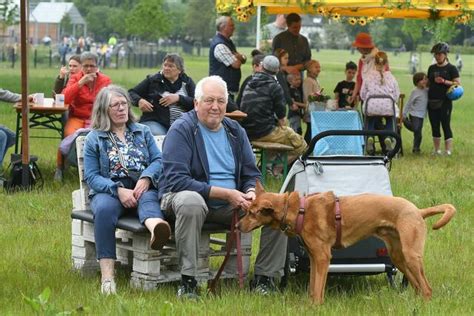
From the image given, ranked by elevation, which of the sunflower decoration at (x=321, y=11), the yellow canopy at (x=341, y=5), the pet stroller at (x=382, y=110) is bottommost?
the pet stroller at (x=382, y=110)

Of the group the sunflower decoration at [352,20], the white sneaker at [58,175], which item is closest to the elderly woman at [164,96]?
the white sneaker at [58,175]

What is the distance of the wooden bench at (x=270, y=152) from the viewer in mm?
12617

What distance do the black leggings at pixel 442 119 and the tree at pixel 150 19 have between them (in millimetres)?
61800

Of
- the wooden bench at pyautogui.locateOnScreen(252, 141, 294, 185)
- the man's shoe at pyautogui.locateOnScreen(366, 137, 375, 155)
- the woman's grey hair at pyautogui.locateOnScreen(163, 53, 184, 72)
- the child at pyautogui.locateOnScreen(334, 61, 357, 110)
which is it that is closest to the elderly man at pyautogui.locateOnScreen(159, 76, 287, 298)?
the woman's grey hair at pyautogui.locateOnScreen(163, 53, 184, 72)

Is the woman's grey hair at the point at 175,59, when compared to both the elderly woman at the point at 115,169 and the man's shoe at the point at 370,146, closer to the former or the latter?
the elderly woman at the point at 115,169

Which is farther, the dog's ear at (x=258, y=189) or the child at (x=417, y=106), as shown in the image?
the child at (x=417, y=106)

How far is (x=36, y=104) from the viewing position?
508 inches

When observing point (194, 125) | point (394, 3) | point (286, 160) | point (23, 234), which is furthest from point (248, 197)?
point (394, 3)

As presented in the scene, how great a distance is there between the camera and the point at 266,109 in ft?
41.9

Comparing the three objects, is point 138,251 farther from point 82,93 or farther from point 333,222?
point 82,93

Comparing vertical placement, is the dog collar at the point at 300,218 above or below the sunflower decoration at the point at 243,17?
below

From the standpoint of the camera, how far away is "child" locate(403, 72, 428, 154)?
674 inches

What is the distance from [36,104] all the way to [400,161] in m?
5.53

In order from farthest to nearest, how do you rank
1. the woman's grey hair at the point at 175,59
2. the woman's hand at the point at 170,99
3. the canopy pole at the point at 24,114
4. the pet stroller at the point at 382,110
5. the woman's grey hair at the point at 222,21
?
1. the pet stroller at the point at 382,110
2. the woman's grey hair at the point at 222,21
3. the woman's hand at the point at 170,99
4. the canopy pole at the point at 24,114
5. the woman's grey hair at the point at 175,59
